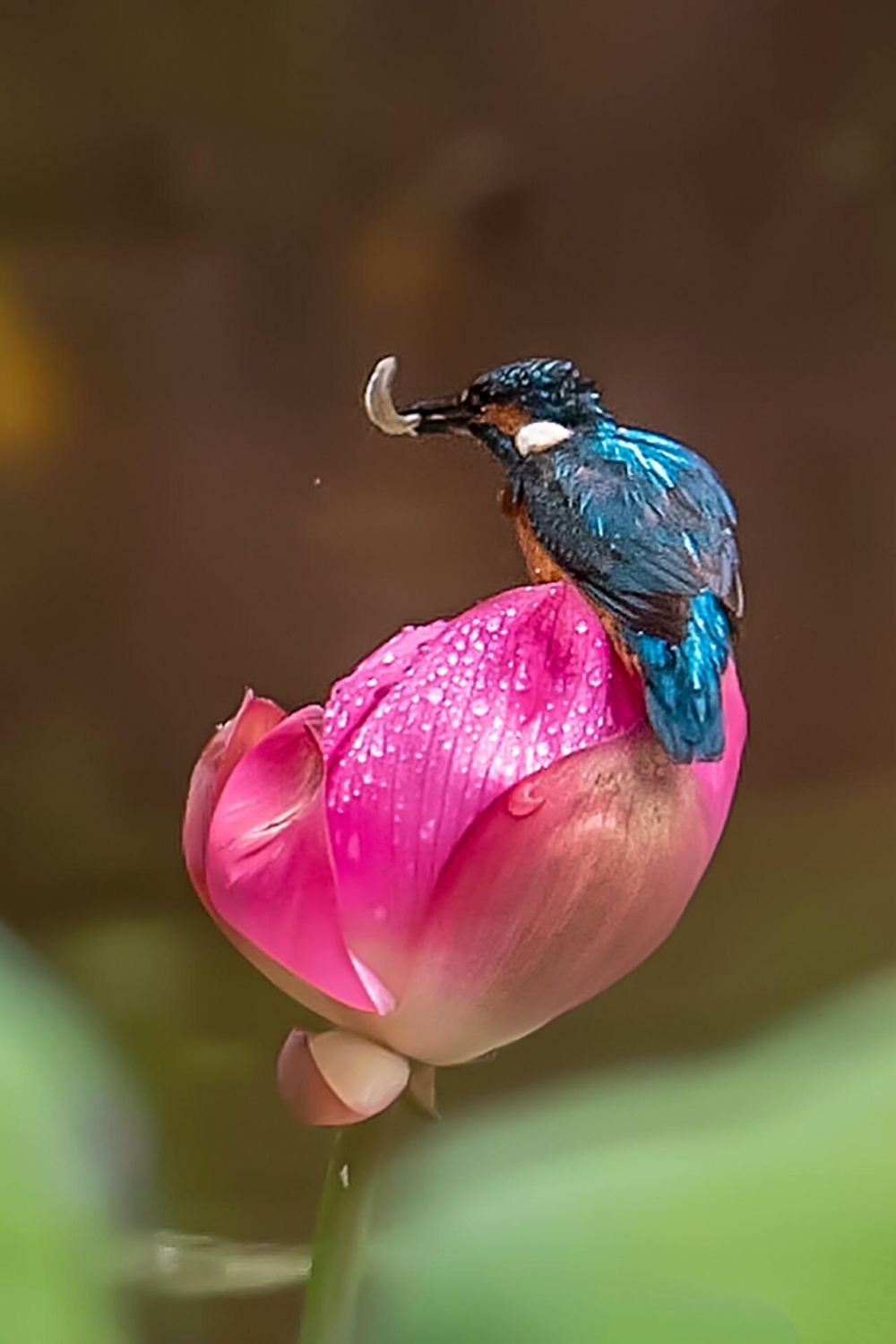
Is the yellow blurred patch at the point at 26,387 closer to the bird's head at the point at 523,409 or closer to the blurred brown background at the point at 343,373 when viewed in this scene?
the blurred brown background at the point at 343,373

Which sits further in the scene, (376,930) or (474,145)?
(474,145)

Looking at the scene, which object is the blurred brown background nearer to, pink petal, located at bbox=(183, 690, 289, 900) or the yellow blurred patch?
the yellow blurred patch

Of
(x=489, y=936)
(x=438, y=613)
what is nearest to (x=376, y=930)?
(x=489, y=936)

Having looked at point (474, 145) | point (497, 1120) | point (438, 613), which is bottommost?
point (497, 1120)

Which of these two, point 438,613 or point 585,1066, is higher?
point 438,613

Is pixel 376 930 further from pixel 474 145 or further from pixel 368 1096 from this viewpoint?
pixel 474 145

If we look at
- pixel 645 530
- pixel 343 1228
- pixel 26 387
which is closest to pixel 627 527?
pixel 645 530
